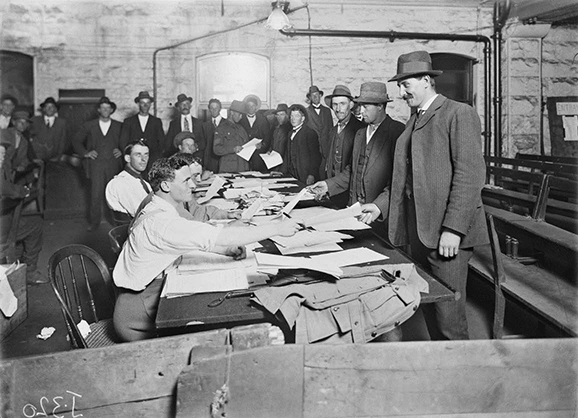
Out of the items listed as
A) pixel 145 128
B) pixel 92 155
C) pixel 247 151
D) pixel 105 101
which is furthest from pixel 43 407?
pixel 105 101

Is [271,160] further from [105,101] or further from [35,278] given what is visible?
[105,101]

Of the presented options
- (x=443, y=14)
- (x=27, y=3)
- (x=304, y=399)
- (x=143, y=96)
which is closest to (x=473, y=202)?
(x=304, y=399)

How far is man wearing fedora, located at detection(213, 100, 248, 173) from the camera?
7.72m

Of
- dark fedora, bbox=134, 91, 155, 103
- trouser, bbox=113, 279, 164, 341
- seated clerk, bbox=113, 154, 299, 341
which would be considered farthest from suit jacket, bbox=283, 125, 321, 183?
trouser, bbox=113, 279, 164, 341

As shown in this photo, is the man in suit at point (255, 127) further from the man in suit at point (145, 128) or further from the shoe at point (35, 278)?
the shoe at point (35, 278)

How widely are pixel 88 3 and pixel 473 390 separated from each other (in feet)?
30.0

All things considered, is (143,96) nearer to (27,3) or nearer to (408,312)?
(27,3)

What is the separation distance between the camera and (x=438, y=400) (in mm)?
1219

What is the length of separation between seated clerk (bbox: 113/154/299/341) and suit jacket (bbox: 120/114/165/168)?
6127mm

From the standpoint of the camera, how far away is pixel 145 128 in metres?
Result: 8.27

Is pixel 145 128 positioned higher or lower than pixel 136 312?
higher

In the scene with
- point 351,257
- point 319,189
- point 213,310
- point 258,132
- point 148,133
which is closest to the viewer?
point 213,310

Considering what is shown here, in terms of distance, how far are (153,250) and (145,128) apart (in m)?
6.44

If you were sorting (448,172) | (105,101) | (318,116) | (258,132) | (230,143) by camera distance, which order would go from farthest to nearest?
(318,116) < (258,132) < (105,101) < (230,143) < (448,172)
